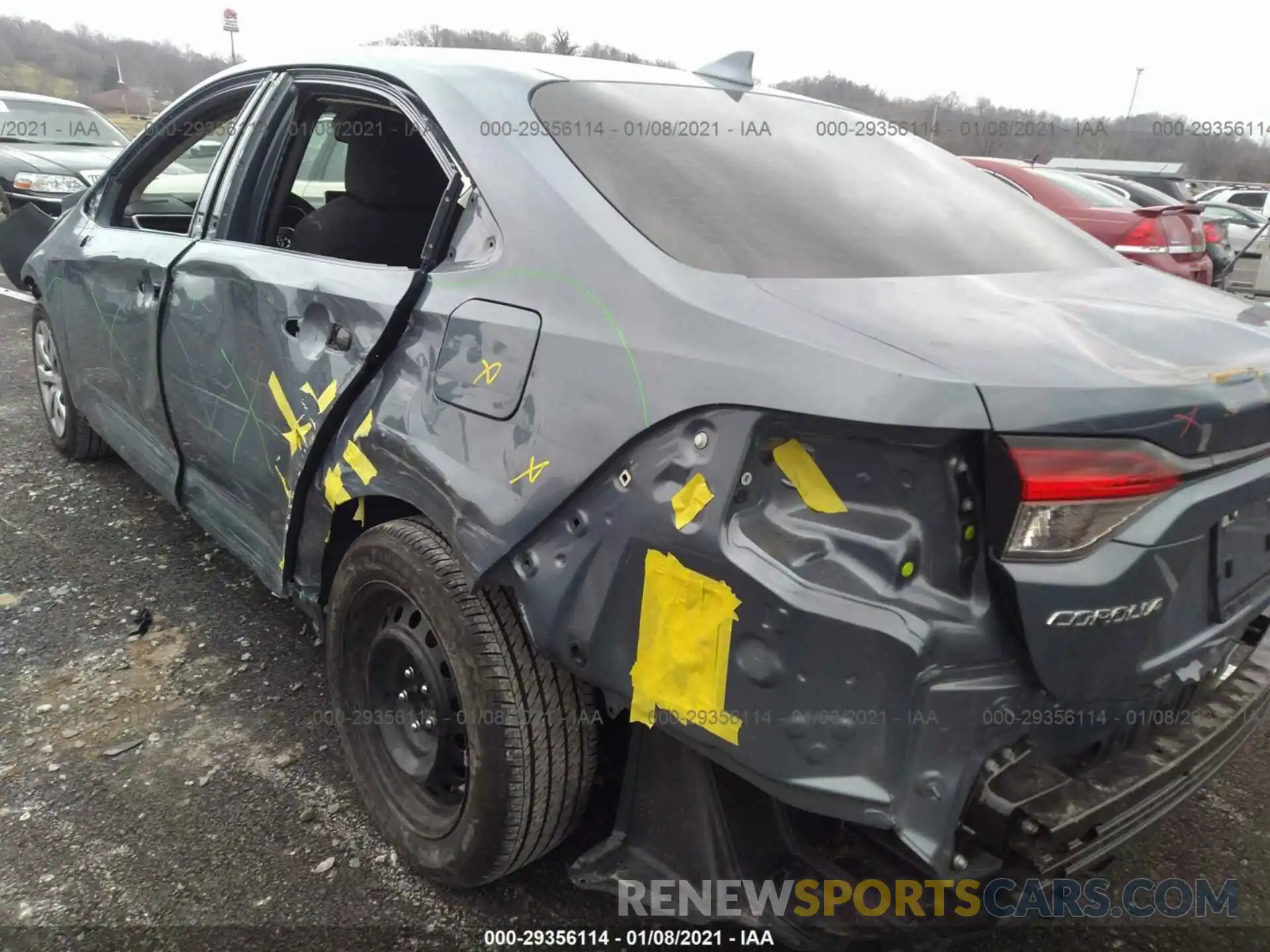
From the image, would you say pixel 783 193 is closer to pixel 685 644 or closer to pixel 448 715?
pixel 685 644

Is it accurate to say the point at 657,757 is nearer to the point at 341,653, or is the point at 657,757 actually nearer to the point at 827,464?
the point at 827,464

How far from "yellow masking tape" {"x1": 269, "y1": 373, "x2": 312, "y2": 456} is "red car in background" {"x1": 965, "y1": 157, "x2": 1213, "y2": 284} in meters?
5.54

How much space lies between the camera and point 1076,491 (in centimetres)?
129

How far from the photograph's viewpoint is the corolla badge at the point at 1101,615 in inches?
51.3

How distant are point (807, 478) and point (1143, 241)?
6.36 meters

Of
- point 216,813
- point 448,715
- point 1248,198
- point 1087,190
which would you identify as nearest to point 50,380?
point 216,813

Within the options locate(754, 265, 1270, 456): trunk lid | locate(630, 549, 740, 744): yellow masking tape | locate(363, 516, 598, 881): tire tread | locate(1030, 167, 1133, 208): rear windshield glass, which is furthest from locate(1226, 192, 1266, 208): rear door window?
locate(630, 549, 740, 744): yellow masking tape

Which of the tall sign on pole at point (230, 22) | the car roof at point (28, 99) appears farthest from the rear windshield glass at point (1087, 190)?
the tall sign on pole at point (230, 22)

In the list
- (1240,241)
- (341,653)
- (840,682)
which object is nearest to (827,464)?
(840,682)

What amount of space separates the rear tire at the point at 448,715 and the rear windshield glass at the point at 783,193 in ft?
Result: 2.64

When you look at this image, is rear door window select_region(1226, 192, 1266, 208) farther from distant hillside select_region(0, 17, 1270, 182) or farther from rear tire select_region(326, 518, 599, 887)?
rear tire select_region(326, 518, 599, 887)

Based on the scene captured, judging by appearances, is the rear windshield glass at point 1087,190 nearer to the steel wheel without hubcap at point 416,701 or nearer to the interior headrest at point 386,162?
the interior headrest at point 386,162

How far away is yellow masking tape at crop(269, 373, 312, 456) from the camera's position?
7.29ft

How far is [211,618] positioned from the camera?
3.12 m
